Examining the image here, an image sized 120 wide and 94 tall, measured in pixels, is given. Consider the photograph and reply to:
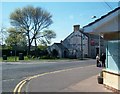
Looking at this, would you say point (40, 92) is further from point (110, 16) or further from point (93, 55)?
point (93, 55)

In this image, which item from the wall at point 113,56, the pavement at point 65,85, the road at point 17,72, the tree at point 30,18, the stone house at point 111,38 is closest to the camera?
the stone house at point 111,38

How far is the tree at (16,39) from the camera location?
82.3m

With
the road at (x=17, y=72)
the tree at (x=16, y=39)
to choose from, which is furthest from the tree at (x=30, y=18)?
the road at (x=17, y=72)

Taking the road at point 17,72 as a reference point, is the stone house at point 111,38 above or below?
above

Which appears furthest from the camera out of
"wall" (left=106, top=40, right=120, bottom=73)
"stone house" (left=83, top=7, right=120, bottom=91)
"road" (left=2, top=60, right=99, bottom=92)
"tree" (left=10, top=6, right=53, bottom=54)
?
"tree" (left=10, top=6, right=53, bottom=54)

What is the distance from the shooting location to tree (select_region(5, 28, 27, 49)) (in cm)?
8231

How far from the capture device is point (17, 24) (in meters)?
81.5

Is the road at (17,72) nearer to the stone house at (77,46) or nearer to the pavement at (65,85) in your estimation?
the pavement at (65,85)

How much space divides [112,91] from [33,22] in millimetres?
69173

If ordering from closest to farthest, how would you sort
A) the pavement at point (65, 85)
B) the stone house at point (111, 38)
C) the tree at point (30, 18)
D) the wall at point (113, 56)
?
1. the stone house at point (111, 38)
2. the wall at point (113, 56)
3. the pavement at point (65, 85)
4. the tree at point (30, 18)

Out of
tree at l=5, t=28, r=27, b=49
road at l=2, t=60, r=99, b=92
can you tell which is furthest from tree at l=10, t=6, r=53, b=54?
road at l=2, t=60, r=99, b=92

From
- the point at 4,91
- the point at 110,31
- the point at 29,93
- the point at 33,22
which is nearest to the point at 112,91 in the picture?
the point at 110,31

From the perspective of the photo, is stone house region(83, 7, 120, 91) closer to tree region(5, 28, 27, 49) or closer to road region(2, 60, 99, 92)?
road region(2, 60, 99, 92)

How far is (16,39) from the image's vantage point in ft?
272
